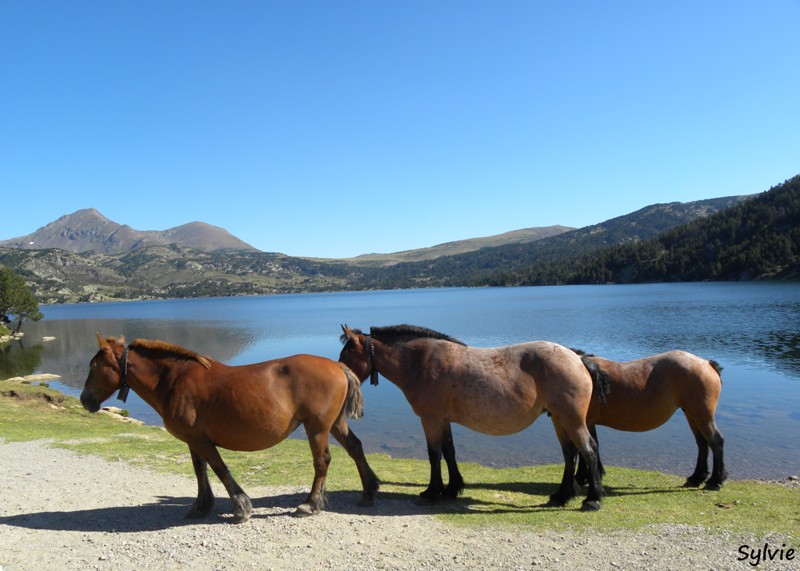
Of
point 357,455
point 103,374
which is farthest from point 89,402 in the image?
point 357,455

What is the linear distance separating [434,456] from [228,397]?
133 inches

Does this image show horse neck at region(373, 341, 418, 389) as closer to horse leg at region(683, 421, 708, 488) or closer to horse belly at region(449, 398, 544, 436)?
horse belly at region(449, 398, 544, 436)

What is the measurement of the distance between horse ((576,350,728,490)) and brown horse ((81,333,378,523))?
512 centimetres

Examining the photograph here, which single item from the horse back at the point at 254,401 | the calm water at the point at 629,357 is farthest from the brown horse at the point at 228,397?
the calm water at the point at 629,357

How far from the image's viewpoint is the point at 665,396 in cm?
961

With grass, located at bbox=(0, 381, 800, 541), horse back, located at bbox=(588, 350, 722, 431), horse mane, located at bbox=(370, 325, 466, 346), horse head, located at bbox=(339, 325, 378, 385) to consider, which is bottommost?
grass, located at bbox=(0, 381, 800, 541)

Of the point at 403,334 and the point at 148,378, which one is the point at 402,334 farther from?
the point at 148,378

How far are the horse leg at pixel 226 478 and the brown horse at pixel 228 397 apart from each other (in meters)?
0.01

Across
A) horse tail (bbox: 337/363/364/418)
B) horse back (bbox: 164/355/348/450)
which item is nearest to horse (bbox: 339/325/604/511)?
horse tail (bbox: 337/363/364/418)

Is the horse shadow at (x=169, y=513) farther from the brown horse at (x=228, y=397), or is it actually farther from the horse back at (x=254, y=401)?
the horse back at (x=254, y=401)

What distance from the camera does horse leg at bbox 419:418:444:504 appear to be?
8.34 meters

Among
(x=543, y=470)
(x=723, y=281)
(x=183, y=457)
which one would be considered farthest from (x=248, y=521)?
(x=723, y=281)

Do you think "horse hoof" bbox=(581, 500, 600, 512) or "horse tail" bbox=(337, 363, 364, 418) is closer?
"horse tail" bbox=(337, 363, 364, 418)

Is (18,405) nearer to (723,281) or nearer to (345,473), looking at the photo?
(345,473)
